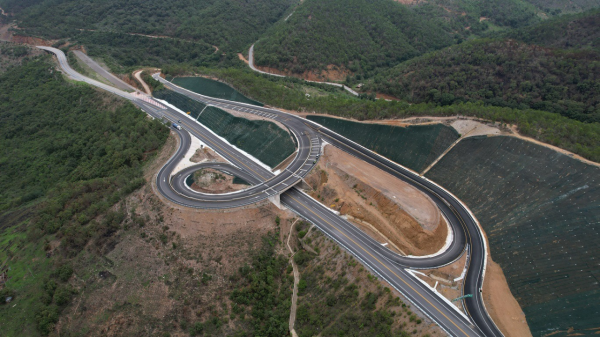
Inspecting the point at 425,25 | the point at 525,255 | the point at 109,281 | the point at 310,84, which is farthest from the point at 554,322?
the point at 425,25

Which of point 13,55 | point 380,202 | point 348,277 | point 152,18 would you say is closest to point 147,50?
point 152,18

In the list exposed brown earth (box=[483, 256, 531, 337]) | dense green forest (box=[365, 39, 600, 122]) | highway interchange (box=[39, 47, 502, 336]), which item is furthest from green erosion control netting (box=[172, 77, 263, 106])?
exposed brown earth (box=[483, 256, 531, 337])

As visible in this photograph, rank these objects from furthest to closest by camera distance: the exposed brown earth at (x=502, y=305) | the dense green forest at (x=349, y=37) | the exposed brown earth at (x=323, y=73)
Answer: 1. the dense green forest at (x=349, y=37)
2. the exposed brown earth at (x=323, y=73)
3. the exposed brown earth at (x=502, y=305)

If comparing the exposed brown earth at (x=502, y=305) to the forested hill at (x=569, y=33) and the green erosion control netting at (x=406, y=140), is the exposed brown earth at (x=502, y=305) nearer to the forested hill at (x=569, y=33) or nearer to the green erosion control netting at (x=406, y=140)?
the green erosion control netting at (x=406, y=140)

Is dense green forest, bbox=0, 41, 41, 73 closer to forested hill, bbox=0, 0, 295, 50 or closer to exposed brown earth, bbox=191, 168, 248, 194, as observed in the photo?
forested hill, bbox=0, 0, 295, 50

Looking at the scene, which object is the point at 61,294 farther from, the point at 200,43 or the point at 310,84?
the point at 200,43

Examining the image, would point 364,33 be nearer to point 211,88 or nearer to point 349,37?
point 349,37

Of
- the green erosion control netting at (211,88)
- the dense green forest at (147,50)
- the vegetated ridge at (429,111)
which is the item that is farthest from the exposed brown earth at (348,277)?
the dense green forest at (147,50)
